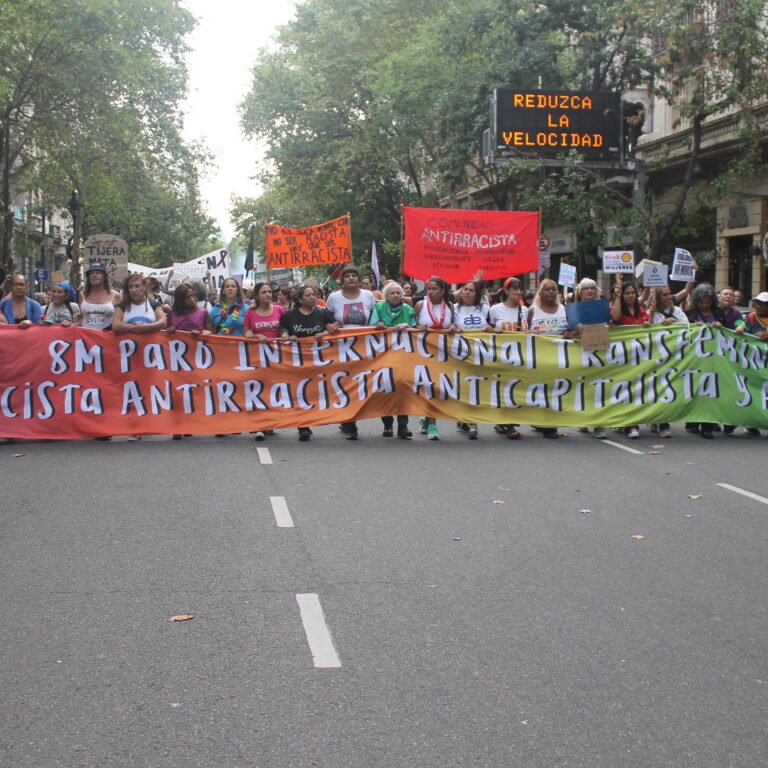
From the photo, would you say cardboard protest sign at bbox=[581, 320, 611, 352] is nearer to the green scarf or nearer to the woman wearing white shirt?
the woman wearing white shirt

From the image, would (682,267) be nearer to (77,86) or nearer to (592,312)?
(592,312)

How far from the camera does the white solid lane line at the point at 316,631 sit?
468cm

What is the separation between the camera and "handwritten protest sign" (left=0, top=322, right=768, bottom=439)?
1208 centimetres

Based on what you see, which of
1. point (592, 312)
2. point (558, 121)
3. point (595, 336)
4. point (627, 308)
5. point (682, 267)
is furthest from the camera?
point (558, 121)

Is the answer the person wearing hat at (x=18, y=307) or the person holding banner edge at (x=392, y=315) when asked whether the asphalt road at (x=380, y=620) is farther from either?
the person wearing hat at (x=18, y=307)

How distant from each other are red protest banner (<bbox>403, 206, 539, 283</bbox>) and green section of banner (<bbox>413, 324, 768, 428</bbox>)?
3.35 metres

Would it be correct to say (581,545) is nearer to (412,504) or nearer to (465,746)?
(412,504)

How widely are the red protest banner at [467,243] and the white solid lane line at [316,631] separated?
34.5 ft

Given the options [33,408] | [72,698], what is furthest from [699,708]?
[33,408]

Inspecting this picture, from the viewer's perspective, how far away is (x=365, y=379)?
1247cm

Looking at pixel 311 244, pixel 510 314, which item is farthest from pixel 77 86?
pixel 510 314

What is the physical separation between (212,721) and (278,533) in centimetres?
320

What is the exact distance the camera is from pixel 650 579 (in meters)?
6.17

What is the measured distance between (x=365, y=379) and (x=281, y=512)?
15.5ft
